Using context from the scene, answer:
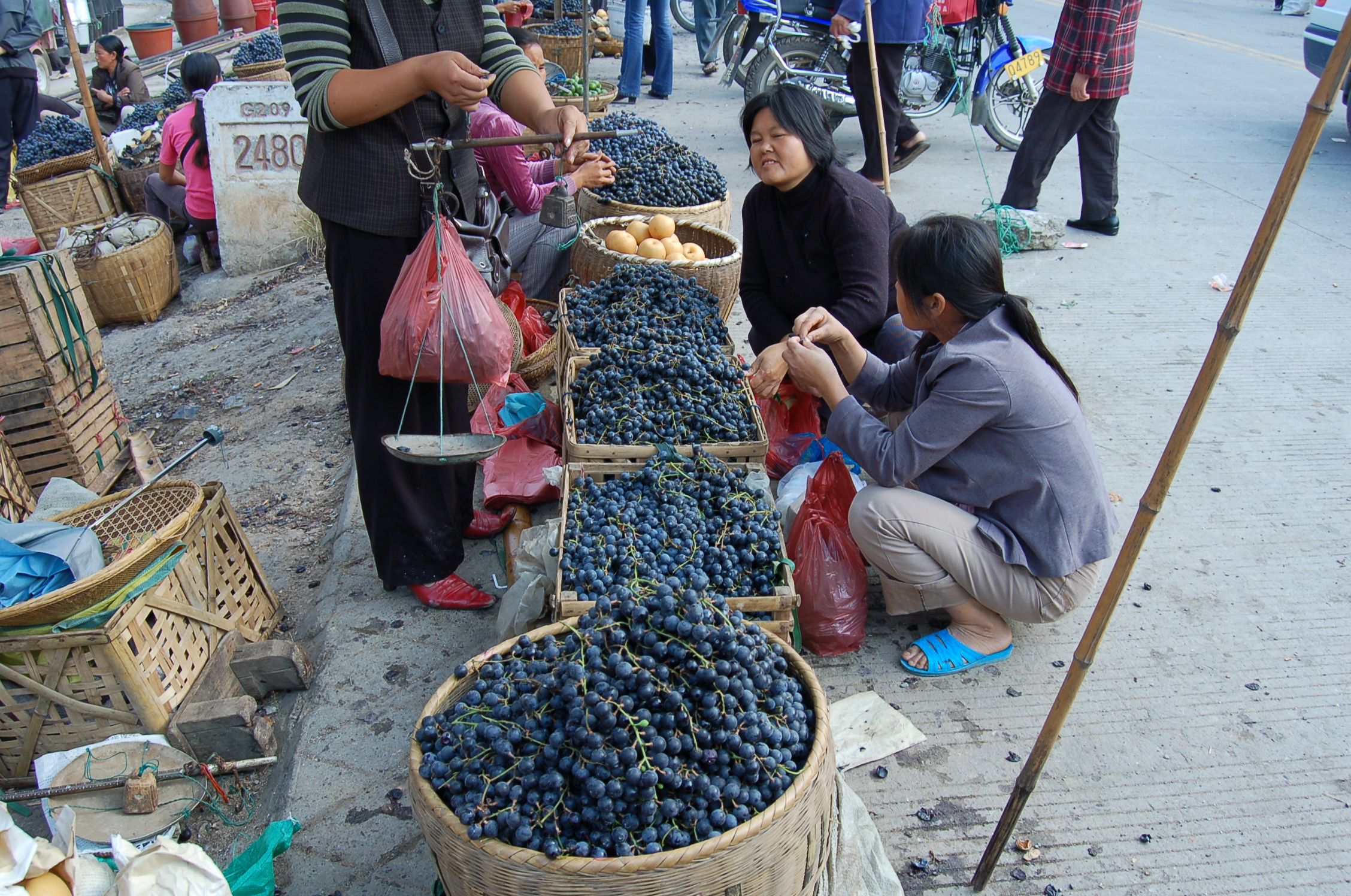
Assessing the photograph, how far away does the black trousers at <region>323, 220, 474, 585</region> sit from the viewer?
229 centimetres

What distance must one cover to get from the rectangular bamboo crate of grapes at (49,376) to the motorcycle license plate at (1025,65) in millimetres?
5228

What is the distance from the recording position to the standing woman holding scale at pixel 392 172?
2.00 metres

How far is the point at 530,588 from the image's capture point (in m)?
2.31

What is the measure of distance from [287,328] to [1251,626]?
4.95 meters

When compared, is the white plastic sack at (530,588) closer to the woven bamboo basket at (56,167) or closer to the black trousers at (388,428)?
the black trousers at (388,428)

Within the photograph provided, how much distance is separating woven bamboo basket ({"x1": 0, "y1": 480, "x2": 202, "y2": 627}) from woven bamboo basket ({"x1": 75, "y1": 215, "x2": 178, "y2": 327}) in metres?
3.46

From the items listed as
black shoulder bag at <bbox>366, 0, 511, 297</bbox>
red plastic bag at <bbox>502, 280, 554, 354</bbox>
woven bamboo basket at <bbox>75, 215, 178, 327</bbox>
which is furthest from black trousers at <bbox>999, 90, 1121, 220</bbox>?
woven bamboo basket at <bbox>75, 215, 178, 327</bbox>

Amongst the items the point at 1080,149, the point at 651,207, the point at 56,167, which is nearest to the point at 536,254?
the point at 651,207

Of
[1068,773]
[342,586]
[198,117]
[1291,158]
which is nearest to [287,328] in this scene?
[198,117]

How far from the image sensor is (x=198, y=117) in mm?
5535

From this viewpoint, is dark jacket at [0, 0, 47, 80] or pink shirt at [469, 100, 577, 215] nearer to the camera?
pink shirt at [469, 100, 577, 215]

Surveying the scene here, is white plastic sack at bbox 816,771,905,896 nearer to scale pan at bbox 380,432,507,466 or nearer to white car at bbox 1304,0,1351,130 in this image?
scale pan at bbox 380,432,507,466

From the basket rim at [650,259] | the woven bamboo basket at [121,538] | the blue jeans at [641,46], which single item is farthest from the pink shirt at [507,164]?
the blue jeans at [641,46]

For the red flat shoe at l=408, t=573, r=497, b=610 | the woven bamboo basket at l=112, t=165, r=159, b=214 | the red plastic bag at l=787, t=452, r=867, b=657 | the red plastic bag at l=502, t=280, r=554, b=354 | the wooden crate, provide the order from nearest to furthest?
the wooden crate < the red plastic bag at l=787, t=452, r=867, b=657 < the red flat shoe at l=408, t=573, r=497, b=610 < the red plastic bag at l=502, t=280, r=554, b=354 < the woven bamboo basket at l=112, t=165, r=159, b=214
